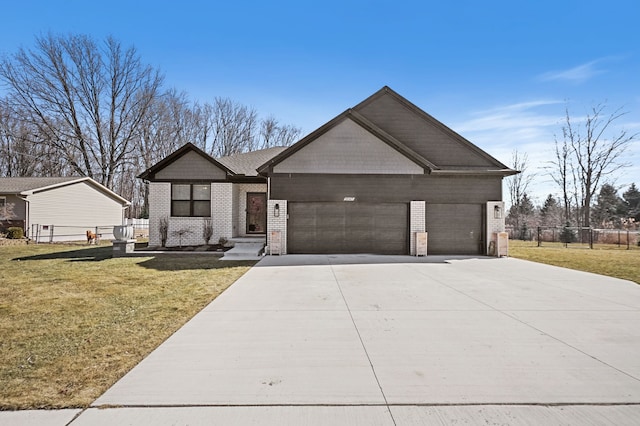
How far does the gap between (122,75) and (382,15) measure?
30.6 meters

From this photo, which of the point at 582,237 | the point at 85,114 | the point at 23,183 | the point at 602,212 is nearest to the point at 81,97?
the point at 85,114

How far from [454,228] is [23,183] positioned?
2920 centimetres

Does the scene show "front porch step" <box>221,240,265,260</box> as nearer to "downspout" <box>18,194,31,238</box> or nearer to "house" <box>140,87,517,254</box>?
"house" <box>140,87,517,254</box>

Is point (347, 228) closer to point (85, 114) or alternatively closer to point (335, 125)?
point (335, 125)

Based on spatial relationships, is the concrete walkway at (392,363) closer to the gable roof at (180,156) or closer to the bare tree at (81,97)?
the gable roof at (180,156)

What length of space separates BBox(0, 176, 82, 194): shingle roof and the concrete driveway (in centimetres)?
2427

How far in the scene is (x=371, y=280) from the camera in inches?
323

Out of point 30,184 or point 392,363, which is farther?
point 30,184

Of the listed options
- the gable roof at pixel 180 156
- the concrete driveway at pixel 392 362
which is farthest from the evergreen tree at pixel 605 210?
the gable roof at pixel 180 156

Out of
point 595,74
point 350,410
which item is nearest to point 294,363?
point 350,410

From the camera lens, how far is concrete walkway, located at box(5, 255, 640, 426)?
2584mm

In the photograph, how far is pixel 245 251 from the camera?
13266 mm

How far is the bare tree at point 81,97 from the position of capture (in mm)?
28531

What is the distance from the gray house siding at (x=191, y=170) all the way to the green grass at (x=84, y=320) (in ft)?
18.8
